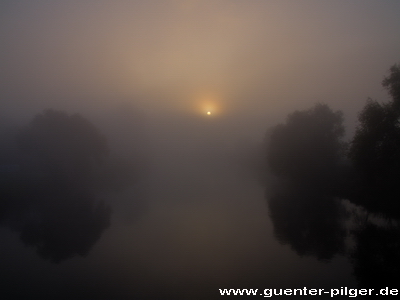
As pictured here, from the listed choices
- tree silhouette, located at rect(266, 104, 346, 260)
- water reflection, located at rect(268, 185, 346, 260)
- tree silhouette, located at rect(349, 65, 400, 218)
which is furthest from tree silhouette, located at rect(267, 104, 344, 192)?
tree silhouette, located at rect(349, 65, 400, 218)

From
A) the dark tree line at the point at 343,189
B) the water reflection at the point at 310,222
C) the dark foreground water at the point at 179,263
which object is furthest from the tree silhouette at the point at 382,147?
the dark foreground water at the point at 179,263

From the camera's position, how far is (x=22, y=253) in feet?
50.4

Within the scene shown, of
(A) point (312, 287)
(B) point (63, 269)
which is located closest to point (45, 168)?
(B) point (63, 269)

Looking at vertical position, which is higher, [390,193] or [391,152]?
[391,152]

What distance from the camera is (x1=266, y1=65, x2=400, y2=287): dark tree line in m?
14.7

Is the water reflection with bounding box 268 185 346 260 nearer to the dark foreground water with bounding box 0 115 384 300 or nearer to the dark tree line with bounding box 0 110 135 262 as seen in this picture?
the dark foreground water with bounding box 0 115 384 300

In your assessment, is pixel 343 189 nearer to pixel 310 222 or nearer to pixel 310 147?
pixel 310 147

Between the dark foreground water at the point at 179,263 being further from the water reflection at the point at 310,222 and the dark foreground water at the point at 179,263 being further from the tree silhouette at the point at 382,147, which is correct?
the tree silhouette at the point at 382,147

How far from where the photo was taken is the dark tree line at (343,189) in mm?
14695

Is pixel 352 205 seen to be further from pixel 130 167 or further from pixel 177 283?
pixel 130 167

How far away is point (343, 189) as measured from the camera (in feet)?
102

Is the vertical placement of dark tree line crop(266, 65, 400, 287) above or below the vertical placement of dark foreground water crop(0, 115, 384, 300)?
above

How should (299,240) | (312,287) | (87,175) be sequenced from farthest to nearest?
(87,175), (299,240), (312,287)

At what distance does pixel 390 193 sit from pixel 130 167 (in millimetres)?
52606
